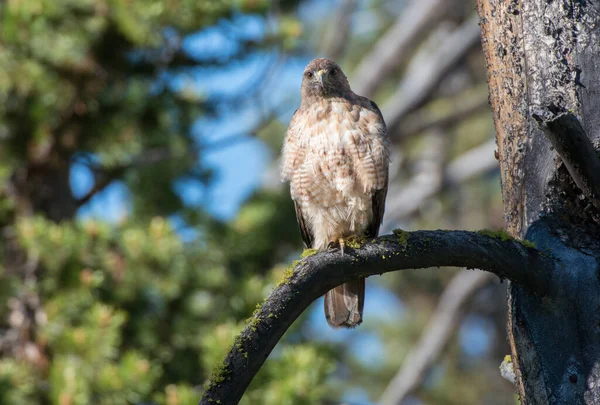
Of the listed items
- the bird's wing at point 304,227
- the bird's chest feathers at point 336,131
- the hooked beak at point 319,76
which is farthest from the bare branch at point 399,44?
the bird's chest feathers at point 336,131

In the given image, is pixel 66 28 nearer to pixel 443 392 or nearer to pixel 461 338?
pixel 443 392

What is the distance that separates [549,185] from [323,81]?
191 cm

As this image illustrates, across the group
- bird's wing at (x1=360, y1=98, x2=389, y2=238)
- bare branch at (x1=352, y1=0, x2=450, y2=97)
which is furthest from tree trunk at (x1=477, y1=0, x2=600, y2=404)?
bare branch at (x1=352, y1=0, x2=450, y2=97)

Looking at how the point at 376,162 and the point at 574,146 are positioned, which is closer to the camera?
the point at 574,146

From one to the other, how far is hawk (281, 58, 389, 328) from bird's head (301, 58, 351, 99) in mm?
118

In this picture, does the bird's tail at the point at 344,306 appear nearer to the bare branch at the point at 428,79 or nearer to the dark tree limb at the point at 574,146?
the dark tree limb at the point at 574,146

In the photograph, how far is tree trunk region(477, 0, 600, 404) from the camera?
8.09ft

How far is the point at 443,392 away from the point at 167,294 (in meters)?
5.48

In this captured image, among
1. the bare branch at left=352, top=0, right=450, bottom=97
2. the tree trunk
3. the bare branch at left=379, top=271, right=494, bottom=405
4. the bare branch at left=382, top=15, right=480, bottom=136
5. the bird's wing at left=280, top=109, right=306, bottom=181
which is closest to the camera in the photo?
the tree trunk

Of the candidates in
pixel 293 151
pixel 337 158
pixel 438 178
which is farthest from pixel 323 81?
pixel 438 178

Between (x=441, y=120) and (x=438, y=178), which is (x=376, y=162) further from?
(x=441, y=120)

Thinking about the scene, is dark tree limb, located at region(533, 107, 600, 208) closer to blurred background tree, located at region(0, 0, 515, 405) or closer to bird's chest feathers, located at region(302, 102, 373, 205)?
bird's chest feathers, located at region(302, 102, 373, 205)

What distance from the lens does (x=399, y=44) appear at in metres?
8.09

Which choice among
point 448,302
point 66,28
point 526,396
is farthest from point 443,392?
point 526,396
